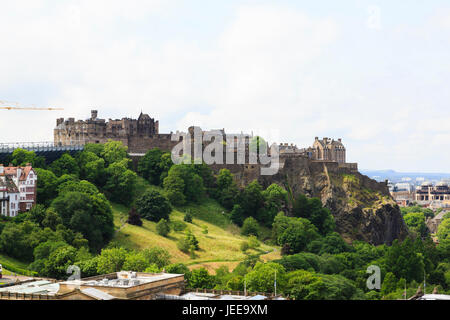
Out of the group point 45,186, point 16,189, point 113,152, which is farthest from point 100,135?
point 16,189

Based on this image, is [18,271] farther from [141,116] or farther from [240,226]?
[141,116]

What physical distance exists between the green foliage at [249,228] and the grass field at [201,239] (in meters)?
1.19

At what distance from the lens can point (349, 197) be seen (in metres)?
108

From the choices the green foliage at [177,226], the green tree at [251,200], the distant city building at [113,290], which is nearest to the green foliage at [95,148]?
the green foliage at [177,226]

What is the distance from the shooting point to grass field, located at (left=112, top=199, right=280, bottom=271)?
239ft

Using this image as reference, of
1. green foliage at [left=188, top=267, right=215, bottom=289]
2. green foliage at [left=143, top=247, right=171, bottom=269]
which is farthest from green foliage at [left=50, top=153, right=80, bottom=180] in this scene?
green foliage at [left=188, top=267, right=215, bottom=289]

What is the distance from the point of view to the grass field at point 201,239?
7288 cm

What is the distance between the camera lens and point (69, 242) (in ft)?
215

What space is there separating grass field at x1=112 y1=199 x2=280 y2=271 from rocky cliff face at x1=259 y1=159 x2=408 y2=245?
735 inches

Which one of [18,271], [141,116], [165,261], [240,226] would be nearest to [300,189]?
[240,226]

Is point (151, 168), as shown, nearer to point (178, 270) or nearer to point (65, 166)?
point (65, 166)

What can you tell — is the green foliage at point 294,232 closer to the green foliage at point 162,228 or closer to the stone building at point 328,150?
the green foliage at point 162,228

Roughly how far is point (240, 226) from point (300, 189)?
64.9 feet
